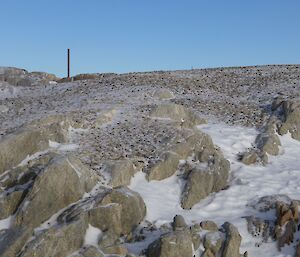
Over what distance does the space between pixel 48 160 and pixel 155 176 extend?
171 inches

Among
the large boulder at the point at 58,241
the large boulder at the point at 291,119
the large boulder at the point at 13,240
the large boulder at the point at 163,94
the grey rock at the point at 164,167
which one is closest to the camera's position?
the large boulder at the point at 58,241

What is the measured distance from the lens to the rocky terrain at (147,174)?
1221cm

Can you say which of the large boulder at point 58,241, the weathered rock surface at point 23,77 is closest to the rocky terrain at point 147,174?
the large boulder at point 58,241

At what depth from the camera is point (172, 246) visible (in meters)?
11.5

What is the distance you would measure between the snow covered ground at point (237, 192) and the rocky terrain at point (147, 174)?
0.18 feet

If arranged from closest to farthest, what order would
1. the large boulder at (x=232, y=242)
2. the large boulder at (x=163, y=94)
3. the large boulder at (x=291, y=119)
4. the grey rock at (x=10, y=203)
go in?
the large boulder at (x=232, y=242) < the grey rock at (x=10, y=203) < the large boulder at (x=291, y=119) < the large boulder at (x=163, y=94)

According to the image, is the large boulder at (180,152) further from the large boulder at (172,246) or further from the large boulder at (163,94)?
the large boulder at (163,94)

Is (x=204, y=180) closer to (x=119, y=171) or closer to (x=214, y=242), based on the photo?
(x=119, y=171)

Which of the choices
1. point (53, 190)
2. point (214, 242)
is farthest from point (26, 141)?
point (214, 242)

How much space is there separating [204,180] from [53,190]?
6079 mm

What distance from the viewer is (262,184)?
16344 millimetres

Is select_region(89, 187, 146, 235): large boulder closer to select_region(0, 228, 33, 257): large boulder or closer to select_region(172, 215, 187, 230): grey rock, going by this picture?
select_region(172, 215, 187, 230): grey rock

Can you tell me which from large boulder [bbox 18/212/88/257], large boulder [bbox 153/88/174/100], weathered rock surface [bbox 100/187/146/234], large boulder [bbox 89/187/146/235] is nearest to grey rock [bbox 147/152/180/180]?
large boulder [bbox 89/187/146/235]

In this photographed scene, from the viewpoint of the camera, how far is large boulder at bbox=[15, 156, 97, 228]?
1276cm
